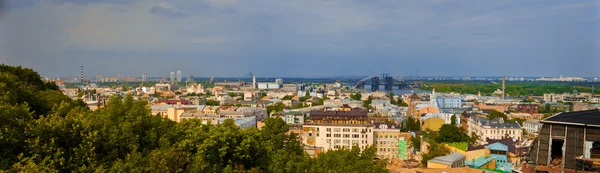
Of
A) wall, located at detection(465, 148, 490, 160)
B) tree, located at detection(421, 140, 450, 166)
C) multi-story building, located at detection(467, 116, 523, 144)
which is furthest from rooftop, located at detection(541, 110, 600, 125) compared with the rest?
multi-story building, located at detection(467, 116, 523, 144)

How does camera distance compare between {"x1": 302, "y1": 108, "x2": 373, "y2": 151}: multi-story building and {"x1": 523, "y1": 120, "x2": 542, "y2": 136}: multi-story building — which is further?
{"x1": 523, "y1": 120, "x2": 542, "y2": 136}: multi-story building

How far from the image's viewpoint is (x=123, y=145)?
7902mm

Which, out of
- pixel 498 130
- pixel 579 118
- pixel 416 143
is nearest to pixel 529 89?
pixel 498 130

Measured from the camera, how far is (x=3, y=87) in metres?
9.33

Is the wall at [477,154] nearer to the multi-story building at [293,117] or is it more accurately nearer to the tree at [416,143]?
the tree at [416,143]

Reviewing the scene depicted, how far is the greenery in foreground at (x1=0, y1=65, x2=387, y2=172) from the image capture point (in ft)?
22.0

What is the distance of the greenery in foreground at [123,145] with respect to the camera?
671cm

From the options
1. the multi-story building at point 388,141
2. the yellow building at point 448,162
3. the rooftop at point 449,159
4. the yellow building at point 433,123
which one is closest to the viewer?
the yellow building at point 448,162

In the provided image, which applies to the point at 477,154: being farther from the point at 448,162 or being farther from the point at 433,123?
the point at 433,123

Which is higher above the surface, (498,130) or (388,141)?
(498,130)

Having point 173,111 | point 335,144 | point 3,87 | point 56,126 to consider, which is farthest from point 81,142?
point 173,111

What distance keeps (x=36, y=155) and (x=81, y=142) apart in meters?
0.78

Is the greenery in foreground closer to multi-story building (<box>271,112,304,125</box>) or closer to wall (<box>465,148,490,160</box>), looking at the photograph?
wall (<box>465,148,490,160</box>)

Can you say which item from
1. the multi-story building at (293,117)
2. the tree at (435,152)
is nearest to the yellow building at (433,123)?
the multi-story building at (293,117)
